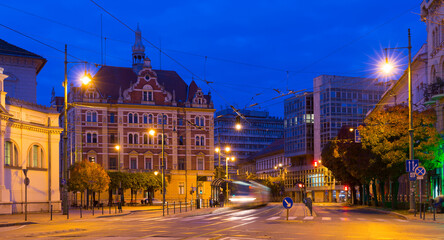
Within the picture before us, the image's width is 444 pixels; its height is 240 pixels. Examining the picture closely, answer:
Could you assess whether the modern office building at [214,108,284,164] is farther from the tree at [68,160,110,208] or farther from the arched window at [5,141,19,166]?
the arched window at [5,141,19,166]

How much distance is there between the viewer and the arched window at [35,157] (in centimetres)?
4681

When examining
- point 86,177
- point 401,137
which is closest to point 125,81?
point 86,177

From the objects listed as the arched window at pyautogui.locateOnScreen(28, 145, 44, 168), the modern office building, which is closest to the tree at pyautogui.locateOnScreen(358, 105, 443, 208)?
the arched window at pyautogui.locateOnScreen(28, 145, 44, 168)

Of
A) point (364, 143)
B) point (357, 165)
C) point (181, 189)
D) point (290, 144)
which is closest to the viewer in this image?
point (364, 143)

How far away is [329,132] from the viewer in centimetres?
10381

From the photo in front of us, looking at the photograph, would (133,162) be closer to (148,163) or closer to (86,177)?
(148,163)

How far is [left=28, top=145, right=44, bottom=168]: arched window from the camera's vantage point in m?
46.8

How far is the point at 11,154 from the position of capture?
4444cm

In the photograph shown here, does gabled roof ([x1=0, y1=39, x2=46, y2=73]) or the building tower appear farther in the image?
the building tower

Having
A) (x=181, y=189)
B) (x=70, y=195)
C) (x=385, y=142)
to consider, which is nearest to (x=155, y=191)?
(x=181, y=189)

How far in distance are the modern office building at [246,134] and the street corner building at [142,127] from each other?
201 ft

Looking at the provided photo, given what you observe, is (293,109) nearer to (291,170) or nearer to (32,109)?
(291,170)

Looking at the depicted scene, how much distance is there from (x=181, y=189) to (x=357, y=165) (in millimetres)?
42966

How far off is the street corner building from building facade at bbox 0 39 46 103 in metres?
26.0
